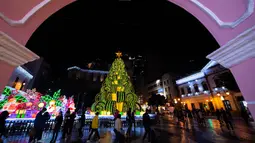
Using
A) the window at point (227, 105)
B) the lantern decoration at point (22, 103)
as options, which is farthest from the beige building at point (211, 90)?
the lantern decoration at point (22, 103)

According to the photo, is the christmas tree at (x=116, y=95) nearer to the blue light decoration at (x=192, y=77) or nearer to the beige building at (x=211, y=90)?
the beige building at (x=211, y=90)

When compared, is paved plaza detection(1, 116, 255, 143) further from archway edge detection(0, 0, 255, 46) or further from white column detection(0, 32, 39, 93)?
archway edge detection(0, 0, 255, 46)

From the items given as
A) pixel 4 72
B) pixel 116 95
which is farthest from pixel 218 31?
pixel 116 95

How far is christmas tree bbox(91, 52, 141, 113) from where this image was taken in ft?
36.5

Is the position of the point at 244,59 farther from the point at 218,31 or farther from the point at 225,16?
the point at 225,16

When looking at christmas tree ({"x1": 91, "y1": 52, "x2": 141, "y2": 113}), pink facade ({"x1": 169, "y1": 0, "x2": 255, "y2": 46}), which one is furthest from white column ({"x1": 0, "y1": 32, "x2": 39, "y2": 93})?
christmas tree ({"x1": 91, "y1": 52, "x2": 141, "y2": 113})

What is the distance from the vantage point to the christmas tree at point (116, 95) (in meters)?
11.1

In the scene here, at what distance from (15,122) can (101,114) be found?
20.8 feet

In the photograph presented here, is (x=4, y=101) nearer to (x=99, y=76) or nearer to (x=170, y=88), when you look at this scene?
(x=99, y=76)

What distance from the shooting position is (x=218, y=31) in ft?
5.80

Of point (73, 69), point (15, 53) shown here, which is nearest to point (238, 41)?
point (15, 53)

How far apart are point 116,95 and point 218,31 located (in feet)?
34.2

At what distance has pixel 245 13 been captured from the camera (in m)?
1.34

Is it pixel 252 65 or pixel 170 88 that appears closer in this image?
pixel 252 65
